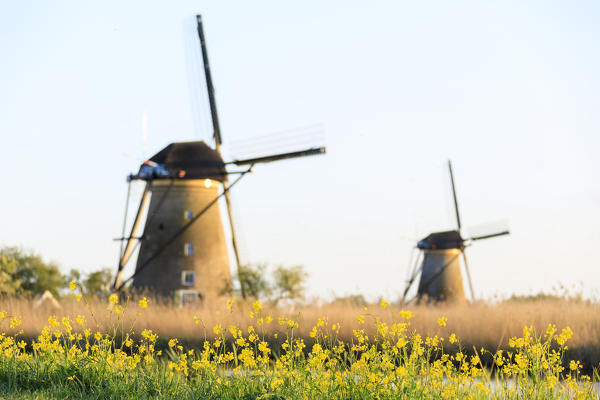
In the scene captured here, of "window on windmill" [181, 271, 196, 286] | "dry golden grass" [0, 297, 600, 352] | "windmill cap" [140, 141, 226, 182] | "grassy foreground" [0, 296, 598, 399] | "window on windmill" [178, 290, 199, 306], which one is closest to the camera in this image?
"grassy foreground" [0, 296, 598, 399]

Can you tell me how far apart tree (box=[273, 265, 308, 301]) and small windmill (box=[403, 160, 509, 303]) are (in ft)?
36.2

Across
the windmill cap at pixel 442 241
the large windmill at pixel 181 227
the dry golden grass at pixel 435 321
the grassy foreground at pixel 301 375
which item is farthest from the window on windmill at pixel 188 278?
the windmill cap at pixel 442 241

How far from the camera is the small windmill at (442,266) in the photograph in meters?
32.9

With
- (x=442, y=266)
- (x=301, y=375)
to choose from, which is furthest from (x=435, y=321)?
(x=442, y=266)

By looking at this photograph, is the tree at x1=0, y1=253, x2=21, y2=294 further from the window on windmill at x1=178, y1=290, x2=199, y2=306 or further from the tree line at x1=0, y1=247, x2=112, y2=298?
the window on windmill at x1=178, y1=290, x2=199, y2=306

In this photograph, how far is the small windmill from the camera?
1296 inches

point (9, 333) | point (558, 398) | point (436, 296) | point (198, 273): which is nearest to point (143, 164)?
point (198, 273)

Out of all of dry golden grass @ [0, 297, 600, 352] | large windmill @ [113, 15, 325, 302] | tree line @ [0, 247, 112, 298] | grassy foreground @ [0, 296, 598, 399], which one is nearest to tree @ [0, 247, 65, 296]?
tree line @ [0, 247, 112, 298]

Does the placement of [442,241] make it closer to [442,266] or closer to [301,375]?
[442,266]

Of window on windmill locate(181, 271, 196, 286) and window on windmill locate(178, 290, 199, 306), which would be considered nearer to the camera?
window on windmill locate(178, 290, 199, 306)

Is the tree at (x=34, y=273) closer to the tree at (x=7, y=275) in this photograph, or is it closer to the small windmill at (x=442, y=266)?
the tree at (x=7, y=275)

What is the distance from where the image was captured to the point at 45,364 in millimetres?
7453

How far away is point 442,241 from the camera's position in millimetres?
33500

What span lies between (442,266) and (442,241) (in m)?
1.33
